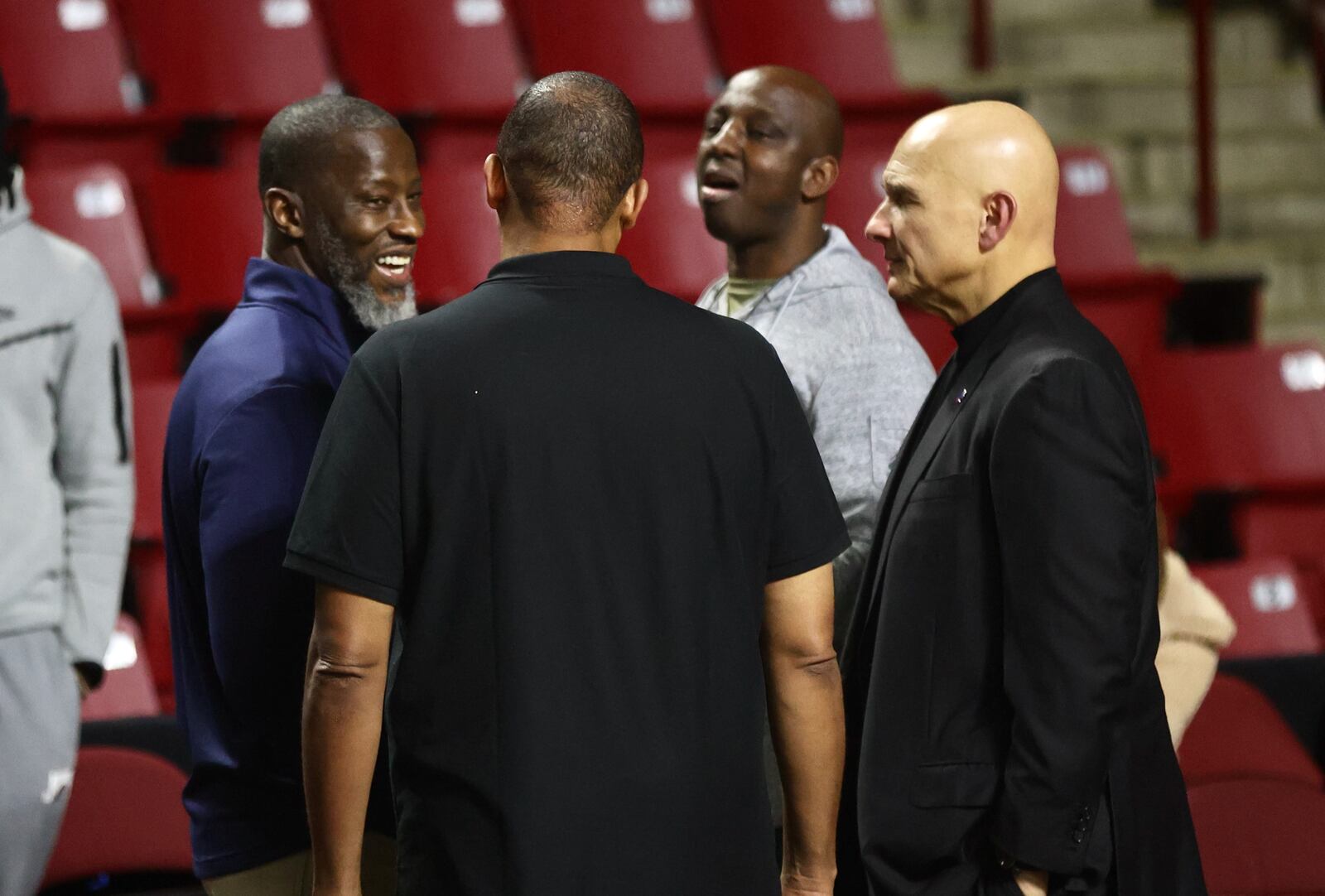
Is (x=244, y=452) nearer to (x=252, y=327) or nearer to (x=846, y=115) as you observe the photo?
(x=252, y=327)

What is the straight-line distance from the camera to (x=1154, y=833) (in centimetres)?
171

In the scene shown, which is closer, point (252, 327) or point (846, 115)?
point (252, 327)

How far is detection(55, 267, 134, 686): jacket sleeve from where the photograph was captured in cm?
229

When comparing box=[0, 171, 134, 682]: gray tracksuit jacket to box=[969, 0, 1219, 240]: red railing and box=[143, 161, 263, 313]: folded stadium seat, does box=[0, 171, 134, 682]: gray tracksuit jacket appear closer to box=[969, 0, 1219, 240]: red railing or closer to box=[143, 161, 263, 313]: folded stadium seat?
box=[143, 161, 263, 313]: folded stadium seat

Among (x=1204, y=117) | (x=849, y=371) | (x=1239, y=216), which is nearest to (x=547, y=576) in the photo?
(x=849, y=371)

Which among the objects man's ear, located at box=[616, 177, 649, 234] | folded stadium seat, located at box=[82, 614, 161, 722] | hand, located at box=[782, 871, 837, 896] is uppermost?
man's ear, located at box=[616, 177, 649, 234]

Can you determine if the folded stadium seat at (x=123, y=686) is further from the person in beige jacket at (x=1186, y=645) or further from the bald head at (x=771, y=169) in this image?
the person in beige jacket at (x=1186, y=645)

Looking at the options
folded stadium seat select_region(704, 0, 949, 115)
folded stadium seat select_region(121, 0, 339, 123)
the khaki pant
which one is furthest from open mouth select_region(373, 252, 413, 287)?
folded stadium seat select_region(704, 0, 949, 115)

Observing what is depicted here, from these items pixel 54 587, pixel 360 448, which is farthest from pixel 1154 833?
pixel 54 587

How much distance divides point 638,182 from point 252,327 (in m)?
0.51

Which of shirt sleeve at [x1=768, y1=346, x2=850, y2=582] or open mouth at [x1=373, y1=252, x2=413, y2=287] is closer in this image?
shirt sleeve at [x1=768, y1=346, x2=850, y2=582]

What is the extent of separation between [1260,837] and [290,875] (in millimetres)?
1653

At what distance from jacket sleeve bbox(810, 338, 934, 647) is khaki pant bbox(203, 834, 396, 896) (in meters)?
0.59

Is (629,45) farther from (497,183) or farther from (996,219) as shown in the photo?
(497,183)
